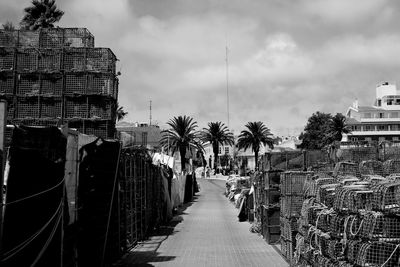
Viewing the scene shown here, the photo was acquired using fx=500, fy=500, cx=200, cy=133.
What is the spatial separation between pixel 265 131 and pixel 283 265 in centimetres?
7944

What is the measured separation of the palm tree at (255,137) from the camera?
87.6 m

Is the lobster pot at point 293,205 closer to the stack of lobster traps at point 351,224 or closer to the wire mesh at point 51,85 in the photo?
the stack of lobster traps at point 351,224

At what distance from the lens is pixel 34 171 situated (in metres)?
5.73

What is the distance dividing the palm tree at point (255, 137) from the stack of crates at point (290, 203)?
75.6 metres

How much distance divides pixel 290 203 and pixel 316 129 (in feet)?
298

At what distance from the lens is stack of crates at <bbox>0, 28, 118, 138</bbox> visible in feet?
42.4

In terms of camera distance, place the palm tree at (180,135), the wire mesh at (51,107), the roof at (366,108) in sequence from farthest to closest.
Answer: the roof at (366,108)
the palm tree at (180,135)
the wire mesh at (51,107)

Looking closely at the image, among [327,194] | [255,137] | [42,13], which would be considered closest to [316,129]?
[255,137]

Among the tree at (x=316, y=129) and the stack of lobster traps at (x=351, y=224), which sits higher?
the tree at (x=316, y=129)

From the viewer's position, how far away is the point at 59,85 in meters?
13.2

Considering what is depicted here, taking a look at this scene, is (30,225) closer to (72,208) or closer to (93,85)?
(72,208)

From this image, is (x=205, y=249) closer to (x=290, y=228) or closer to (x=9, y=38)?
(x=290, y=228)

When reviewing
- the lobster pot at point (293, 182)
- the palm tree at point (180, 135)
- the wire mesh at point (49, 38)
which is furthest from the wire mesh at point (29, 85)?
the palm tree at point (180, 135)

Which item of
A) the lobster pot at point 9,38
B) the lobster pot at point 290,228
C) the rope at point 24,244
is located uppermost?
the lobster pot at point 9,38
